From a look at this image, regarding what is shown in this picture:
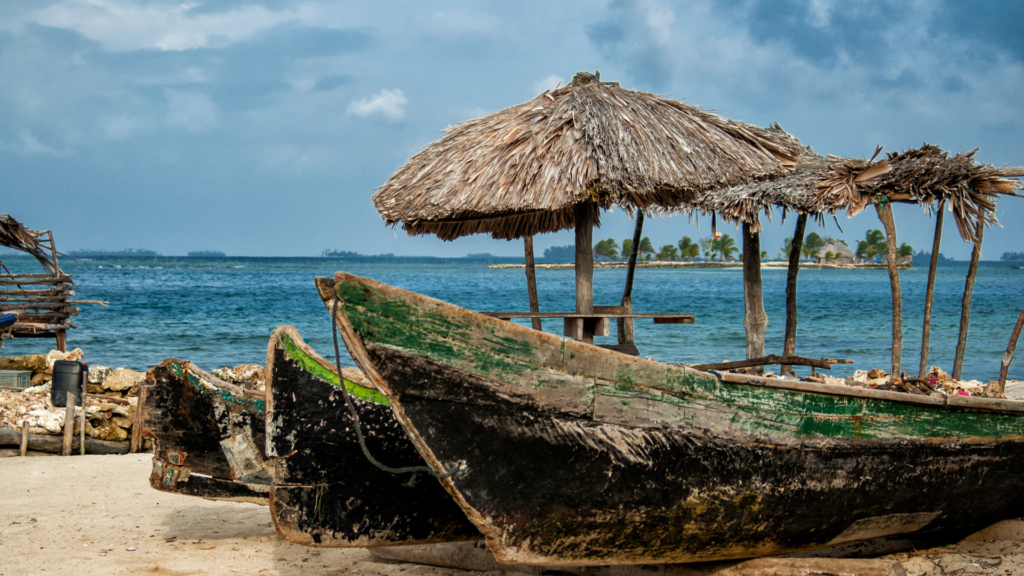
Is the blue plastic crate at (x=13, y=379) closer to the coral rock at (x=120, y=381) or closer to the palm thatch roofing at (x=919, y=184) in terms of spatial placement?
the coral rock at (x=120, y=381)

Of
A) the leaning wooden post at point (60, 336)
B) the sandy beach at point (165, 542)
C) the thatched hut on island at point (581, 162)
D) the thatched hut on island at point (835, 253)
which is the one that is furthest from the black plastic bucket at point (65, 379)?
the thatched hut on island at point (835, 253)

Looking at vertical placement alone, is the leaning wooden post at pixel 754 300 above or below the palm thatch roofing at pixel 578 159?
below

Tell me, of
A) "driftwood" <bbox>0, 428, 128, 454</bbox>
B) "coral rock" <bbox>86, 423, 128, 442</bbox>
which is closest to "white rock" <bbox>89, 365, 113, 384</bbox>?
"coral rock" <bbox>86, 423, 128, 442</bbox>

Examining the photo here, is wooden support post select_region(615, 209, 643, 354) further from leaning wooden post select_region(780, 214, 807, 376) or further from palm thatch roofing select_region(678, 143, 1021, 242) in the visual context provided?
leaning wooden post select_region(780, 214, 807, 376)

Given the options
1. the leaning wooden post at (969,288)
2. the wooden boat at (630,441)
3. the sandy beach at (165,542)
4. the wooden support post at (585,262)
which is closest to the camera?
the wooden boat at (630,441)

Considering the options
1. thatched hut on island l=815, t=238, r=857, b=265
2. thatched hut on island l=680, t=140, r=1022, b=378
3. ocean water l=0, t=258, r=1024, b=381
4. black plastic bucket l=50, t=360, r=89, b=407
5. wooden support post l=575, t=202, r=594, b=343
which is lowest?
ocean water l=0, t=258, r=1024, b=381

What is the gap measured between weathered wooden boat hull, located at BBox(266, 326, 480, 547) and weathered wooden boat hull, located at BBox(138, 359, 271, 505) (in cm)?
85

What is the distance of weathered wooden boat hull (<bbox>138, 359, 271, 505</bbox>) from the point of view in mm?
4391

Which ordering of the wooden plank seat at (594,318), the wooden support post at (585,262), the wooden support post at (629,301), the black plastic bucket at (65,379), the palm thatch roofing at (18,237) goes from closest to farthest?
the wooden plank seat at (594,318)
the wooden support post at (585,262)
the wooden support post at (629,301)
the black plastic bucket at (65,379)
the palm thatch roofing at (18,237)

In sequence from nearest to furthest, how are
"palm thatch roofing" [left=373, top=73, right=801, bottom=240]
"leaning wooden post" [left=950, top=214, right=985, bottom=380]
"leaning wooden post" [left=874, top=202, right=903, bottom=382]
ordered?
"palm thatch roofing" [left=373, top=73, right=801, bottom=240] → "leaning wooden post" [left=874, top=202, right=903, bottom=382] → "leaning wooden post" [left=950, top=214, right=985, bottom=380]

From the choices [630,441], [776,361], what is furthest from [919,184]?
[630,441]

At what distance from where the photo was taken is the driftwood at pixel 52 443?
7.32 meters

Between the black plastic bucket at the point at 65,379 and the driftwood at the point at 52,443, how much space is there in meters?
0.77

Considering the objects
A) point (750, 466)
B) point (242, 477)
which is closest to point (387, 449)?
point (242, 477)
